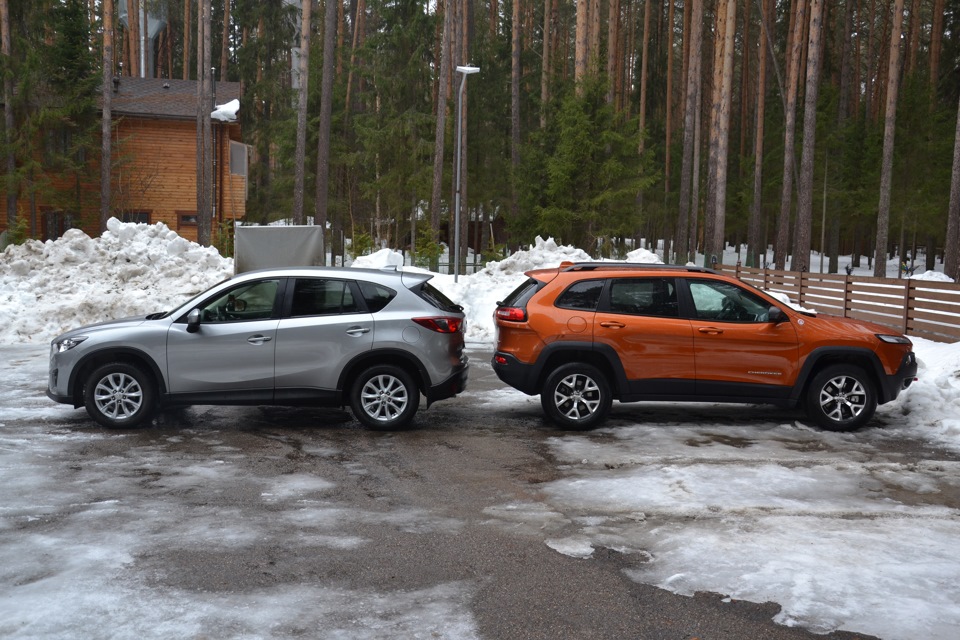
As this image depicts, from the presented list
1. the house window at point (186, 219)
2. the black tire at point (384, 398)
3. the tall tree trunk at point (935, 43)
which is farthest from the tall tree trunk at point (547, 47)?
the black tire at point (384, 398)

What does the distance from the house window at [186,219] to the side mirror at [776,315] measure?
33.4 metres

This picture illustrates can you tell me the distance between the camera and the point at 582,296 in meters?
9.66

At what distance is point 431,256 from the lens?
107ft

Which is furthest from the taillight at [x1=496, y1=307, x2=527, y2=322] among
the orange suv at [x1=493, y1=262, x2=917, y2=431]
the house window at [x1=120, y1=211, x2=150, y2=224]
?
the house window at [x1=120, y1=211, x2=150, y2=224]

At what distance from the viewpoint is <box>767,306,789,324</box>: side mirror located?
9555mm

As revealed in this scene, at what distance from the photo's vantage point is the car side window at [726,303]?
31.6 ft

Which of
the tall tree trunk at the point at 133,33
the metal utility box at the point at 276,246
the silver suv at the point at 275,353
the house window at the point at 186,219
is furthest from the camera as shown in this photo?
the tall tree trunk at the point at 133,33

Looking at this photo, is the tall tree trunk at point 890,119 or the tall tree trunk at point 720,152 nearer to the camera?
the tall tree trunk at point 720,152

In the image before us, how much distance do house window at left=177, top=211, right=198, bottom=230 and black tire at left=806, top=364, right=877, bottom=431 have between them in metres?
33.7

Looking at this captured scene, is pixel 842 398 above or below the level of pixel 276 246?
below

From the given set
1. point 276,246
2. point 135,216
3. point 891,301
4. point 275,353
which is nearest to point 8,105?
point 135,216

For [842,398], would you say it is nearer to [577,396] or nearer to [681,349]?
[681,349]

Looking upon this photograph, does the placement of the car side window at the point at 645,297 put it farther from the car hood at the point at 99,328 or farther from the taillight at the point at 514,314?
the car hood at the point at 99,328

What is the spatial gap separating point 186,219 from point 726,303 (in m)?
33.6
